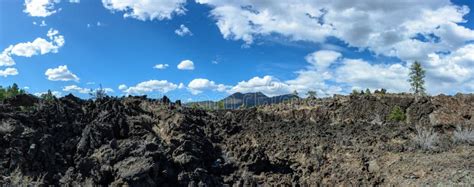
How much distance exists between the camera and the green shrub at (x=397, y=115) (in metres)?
33.7

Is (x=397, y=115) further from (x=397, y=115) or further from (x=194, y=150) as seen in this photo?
(x=194, y=150)

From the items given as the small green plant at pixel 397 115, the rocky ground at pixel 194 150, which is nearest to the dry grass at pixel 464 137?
the rocky ground at pixel 194 150

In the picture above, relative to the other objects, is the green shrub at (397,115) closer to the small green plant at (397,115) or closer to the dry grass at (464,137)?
the small green plant at (397,115)

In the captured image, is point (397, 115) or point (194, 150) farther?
point (397, 115)

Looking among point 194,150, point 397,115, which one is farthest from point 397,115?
point 194,150

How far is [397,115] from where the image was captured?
112 ft

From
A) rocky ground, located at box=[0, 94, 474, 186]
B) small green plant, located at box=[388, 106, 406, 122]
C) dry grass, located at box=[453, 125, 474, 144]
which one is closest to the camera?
rocky ground, located at box=[0, 94, 474, 186]

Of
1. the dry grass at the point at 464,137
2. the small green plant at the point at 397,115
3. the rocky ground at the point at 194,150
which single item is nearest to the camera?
the rocky ground at the point at 194,150

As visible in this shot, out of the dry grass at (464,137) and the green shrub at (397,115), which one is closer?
the dry grass at (464,137)

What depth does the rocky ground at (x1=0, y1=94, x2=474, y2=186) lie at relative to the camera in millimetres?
15777

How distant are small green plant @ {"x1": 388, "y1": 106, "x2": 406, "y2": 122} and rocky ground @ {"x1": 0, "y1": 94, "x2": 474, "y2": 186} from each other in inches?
324

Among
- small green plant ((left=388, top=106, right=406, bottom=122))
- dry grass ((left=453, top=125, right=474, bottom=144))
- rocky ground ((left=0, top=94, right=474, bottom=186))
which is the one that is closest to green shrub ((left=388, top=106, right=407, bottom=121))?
small green plant ((left=388, top=106, right=406, bottom=122))

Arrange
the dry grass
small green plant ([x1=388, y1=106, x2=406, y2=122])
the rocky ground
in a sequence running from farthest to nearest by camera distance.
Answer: small green plant ([x1=388, y1=106, x2=406, y2=122])
the dry grass
the rocky ground

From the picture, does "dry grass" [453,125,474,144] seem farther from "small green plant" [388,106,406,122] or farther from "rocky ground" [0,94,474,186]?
"small green plant" [388,106,406,122]
